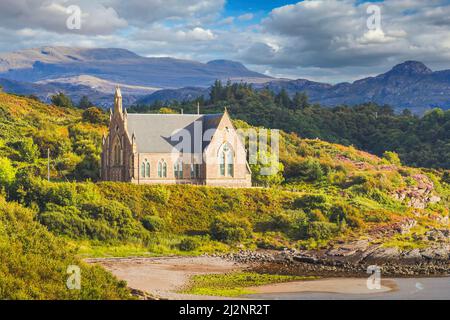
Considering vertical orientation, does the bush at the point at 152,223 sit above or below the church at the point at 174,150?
below

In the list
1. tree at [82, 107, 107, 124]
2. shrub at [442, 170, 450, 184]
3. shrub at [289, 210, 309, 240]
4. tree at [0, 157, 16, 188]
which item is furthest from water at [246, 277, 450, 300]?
tree at [82, 107, 107, 124]

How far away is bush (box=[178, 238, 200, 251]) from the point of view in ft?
198

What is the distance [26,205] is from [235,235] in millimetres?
16981

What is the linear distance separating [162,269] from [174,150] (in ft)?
62.4

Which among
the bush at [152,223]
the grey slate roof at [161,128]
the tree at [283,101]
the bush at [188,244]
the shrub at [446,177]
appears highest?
the tree at [283,101]

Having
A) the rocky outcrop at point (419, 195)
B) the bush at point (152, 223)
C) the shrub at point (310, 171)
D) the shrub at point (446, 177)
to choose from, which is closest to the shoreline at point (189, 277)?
the bush at point (152, 223)

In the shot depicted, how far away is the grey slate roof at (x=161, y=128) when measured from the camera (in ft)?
229

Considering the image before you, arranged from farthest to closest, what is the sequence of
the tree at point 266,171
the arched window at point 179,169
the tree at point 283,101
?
the tree at point 283,101 < the tree at point 266,171 < the arched window at point 179,169

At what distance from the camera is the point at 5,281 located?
36500 mm

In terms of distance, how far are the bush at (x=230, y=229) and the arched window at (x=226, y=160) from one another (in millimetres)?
7702

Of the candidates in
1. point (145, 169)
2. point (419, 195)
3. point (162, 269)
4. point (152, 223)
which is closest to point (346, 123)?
point (419, 195)

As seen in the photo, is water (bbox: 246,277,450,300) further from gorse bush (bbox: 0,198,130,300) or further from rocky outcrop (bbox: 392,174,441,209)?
rocky outcrop (bbox: 392,174,441,209)

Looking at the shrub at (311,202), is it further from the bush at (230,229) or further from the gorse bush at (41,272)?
the gorse bush at (41,272)
